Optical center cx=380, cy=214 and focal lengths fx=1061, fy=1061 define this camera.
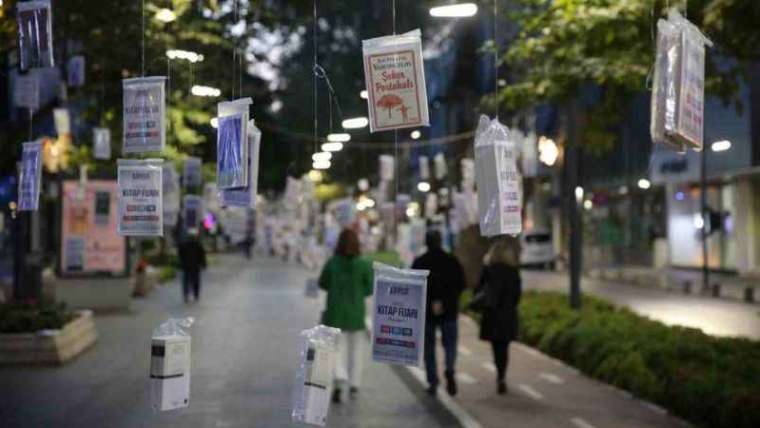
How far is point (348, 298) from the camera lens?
1110 centimetres

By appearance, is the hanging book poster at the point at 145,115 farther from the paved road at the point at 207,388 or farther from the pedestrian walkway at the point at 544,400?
the pedestrian walkway at the point at 544,400

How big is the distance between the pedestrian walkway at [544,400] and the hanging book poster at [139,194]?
3933 millimetres

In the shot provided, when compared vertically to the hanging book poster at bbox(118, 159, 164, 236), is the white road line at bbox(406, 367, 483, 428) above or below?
below

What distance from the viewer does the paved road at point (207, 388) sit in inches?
387

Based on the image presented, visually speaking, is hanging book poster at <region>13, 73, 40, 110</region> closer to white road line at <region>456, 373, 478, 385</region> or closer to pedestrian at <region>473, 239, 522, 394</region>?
pedestrian at <region>473, 239, 522, 394</region>

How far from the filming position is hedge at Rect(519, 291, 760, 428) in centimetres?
951

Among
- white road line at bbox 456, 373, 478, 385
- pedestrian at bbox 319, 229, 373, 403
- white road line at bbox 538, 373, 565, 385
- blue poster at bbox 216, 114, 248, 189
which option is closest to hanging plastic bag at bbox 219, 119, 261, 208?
blue poster at bbox 216, 114, 248, 189

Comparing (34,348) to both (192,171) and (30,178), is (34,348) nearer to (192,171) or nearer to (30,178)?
(30,178)

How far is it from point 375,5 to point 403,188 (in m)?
31.9

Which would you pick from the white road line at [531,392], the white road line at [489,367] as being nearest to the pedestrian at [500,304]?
the white road line at [531,392]

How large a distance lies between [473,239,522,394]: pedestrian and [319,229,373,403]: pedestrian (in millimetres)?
1330

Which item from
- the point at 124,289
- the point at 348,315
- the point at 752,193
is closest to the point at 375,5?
the point at 348,315

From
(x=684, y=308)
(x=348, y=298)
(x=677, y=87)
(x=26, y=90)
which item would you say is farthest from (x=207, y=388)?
(x=684, y=308)

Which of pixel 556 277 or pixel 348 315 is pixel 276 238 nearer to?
pixel 556 277
